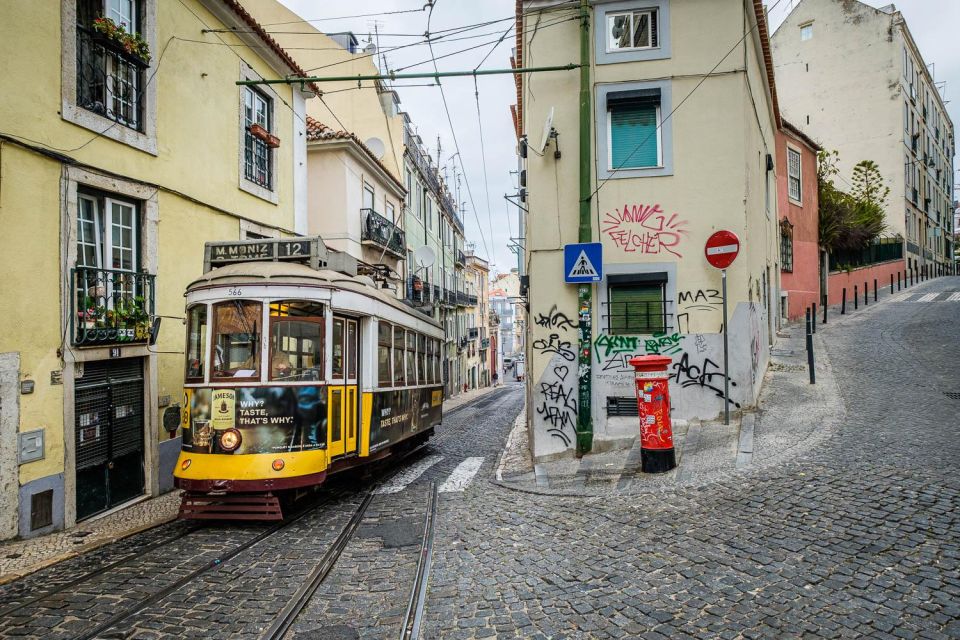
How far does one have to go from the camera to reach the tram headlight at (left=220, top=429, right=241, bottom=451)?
6.53 metres

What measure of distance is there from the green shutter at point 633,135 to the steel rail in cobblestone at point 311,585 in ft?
22.8

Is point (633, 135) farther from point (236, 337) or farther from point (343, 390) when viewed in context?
point (236, 337)

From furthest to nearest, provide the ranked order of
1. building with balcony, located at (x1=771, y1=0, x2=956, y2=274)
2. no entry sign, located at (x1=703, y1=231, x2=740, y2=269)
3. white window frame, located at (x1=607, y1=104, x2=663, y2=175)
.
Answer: building with balcony, located at (x1=771, y1=0, x2=956, y2=274) → white window frame, located at (x1=607, y1=104, x2=663, y2=175) → no entry sign, located at (x1=703, y1=231, x2=740, y2=269)

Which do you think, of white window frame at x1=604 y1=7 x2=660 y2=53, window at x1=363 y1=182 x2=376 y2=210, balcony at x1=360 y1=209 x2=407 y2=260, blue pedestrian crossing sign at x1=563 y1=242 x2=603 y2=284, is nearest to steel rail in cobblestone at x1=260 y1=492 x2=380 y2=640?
blue pedestrian crossing sign at x1=563 y1=242 x2=603 y2=284

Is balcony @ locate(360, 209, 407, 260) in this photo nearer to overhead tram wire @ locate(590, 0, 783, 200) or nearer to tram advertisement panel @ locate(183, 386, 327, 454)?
overhead tram wire @ locate(590, 0, 783, 200)

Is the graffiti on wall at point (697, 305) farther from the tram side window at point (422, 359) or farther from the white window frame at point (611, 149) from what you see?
the tram side window at point (422, 359)

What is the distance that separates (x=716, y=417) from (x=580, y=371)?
2.32m

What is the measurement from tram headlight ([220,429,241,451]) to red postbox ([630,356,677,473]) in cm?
476

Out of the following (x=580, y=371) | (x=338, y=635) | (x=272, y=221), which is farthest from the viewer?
(x=272, y=221)

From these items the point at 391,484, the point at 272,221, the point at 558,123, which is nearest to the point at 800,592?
the point at 391,484

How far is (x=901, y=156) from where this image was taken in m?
31.5

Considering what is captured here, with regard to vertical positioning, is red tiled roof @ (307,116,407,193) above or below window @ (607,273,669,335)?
above

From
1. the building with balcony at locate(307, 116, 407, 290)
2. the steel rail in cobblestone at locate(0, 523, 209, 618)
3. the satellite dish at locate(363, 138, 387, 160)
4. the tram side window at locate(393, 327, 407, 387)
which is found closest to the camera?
the steel rail in cobblestone at locate(0, 523, 209, 618)

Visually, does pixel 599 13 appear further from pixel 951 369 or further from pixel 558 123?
pixel 951 369
